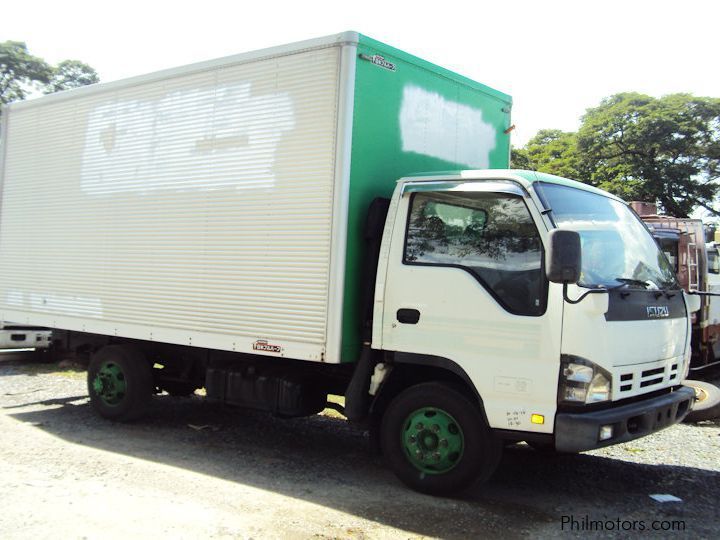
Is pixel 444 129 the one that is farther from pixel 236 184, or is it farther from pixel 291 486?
pixel 291 486

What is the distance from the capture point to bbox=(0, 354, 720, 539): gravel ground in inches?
175

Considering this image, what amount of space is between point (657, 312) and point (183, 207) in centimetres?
438

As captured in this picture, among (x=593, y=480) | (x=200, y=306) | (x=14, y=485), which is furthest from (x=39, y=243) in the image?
(x=593, y=480)

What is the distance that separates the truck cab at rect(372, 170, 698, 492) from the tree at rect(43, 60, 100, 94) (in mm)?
32410

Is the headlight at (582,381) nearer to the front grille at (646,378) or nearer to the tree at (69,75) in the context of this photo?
the front grille at (646,378)

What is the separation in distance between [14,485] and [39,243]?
3.79 meters

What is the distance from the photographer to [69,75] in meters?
33.4

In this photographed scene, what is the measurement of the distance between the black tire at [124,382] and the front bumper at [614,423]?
4.67 m

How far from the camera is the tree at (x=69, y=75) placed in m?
33.2

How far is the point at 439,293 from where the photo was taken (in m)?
5.04

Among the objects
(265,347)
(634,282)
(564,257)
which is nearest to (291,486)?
(265,347)

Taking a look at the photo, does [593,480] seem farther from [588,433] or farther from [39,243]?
[39,243]

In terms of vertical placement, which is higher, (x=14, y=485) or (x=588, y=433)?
(x=588, y=433)

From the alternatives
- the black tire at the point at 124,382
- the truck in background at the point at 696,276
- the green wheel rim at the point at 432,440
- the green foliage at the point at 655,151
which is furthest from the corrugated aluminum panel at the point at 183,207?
the green foliage at the point at 655,151
